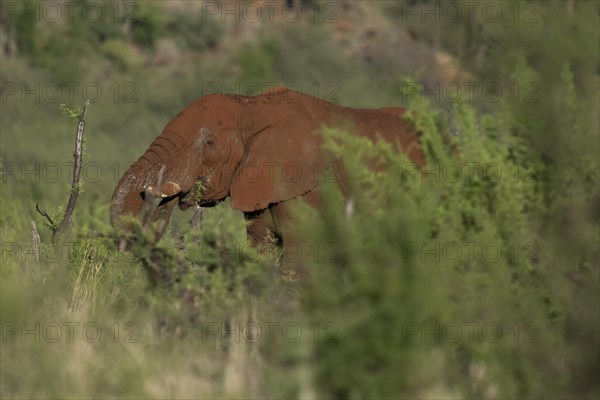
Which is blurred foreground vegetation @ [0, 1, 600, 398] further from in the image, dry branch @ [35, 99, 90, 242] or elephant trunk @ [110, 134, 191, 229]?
dry branch @ [35, 99, 90, 242]

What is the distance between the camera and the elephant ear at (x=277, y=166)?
10312 millimetres

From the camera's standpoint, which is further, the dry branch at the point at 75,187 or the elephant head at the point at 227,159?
the dry branch at the point at 75,187

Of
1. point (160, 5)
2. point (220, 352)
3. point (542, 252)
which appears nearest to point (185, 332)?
point (220, 352)

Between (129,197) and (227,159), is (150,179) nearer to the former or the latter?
(129,197)

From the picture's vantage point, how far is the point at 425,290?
290 inches

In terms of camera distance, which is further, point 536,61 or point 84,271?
point 84,271

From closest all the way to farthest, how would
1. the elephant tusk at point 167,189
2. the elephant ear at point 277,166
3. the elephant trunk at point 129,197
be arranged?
the elephant tusk at point 167,189, the elephant trunk at point 129,197, the elephant ear at point 277,166

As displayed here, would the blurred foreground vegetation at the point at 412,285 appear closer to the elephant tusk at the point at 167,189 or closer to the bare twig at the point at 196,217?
the elephant tusk at the point at 167,189

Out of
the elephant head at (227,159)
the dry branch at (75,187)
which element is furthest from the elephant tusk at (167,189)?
the dry branch at (75,187)

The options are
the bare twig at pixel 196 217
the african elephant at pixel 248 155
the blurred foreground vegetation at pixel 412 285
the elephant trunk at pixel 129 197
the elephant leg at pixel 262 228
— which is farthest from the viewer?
the bare twig at pixel 196 217

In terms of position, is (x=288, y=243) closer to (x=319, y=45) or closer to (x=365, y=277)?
(x=365, y=277)

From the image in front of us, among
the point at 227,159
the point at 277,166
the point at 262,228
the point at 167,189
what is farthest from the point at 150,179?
the point at 262,228

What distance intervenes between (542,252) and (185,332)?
2154mm

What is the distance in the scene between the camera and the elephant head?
33.2ft
